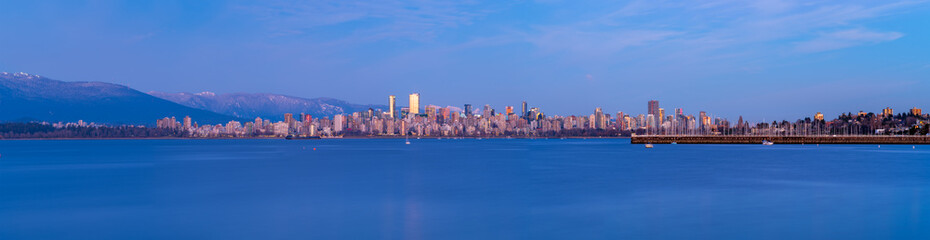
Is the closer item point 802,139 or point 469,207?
point 469,207

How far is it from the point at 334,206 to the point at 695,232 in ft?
54.8

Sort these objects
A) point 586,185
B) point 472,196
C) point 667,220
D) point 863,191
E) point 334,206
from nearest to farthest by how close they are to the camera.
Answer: point 667,220 → point 334,206 → point 472,196 → point 863,191 → point 586,185

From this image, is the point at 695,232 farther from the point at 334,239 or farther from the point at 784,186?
the point at 784,186

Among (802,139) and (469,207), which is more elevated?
(802,139)

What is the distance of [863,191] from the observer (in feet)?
143

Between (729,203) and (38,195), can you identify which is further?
(38,195)

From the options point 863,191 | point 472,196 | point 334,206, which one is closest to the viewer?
point 334,206

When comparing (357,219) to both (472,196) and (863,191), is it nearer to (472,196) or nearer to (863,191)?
(472,196)

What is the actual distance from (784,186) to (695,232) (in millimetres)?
23002

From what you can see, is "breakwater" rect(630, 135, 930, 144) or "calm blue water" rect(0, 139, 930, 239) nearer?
"calm blue water" rect(0, 139, 930, 239)

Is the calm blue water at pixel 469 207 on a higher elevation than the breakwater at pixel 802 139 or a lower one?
lower

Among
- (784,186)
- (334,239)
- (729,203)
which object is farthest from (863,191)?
(334,239)

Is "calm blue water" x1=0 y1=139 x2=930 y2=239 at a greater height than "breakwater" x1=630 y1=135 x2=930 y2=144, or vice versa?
"breakwater" x1=630 y1=135 x2=930 y2=144

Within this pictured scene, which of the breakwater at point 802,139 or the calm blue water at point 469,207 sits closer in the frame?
the calm blue water at point 469,207
